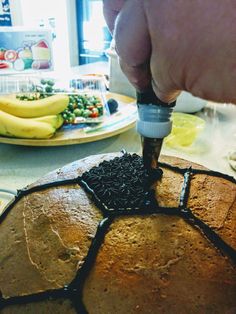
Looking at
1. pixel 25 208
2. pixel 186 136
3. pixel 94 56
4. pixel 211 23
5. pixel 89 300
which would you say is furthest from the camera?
pixel 94 56

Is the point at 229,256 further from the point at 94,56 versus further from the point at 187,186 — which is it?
the point at 94,56

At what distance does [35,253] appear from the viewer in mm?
461

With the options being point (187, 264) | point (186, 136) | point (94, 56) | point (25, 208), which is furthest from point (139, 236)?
point (94, 56)

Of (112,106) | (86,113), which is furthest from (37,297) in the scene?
(112,106)

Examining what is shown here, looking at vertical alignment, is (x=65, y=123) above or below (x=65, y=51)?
above

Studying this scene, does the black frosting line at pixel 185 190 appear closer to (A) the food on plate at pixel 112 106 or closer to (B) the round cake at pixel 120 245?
(B) the round cake at pixel 120 245

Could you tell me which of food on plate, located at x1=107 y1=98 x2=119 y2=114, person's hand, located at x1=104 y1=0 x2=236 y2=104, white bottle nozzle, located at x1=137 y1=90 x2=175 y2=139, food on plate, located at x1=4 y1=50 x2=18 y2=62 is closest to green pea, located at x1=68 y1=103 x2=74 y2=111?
food on plate, located at x1=107 y1=98 x2=119 y2=114

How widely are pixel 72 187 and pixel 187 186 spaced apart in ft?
0.64

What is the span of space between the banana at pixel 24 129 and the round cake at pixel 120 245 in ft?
1.44

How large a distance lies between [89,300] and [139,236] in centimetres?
11

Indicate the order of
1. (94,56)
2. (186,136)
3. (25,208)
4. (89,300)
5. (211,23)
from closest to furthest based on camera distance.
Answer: (211,23) < (89,300) < (25,208) < (186,136) < (94,56)

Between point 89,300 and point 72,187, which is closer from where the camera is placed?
Answer: point 89,300

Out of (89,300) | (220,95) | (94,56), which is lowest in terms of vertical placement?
(94,56)

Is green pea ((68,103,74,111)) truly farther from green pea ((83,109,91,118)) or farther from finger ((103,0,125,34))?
finger ((103,0,125,34))
